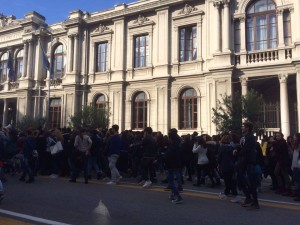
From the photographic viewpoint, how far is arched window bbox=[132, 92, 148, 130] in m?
23.9

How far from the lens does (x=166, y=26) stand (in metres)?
23.3

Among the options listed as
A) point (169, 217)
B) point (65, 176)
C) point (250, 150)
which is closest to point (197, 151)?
point (250, 150)

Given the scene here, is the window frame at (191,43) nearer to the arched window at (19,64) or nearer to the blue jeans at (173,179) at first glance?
the blue jeans at (173,179)

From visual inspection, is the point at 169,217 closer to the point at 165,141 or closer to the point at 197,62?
the point at 165,141

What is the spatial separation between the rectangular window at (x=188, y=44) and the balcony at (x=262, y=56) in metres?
3.46

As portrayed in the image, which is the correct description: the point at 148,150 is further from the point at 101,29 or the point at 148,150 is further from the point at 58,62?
the point at 58,62

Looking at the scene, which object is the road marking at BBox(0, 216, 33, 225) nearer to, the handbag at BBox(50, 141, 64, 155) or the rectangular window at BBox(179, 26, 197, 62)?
the handbag at BBox(50, 141, 64, 155)

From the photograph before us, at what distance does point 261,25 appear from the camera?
67.0ft

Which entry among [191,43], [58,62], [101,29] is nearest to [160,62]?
[191,43]

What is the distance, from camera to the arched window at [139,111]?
23922mm

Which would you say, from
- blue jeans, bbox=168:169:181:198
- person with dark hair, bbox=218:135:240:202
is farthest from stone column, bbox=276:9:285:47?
blue jeans, bbox=168:169:181:198

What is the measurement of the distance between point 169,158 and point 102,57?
20.4 meters

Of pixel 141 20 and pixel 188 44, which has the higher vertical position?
pixel 141 20

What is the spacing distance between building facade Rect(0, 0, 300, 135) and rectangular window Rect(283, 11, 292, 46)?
0.06 m
